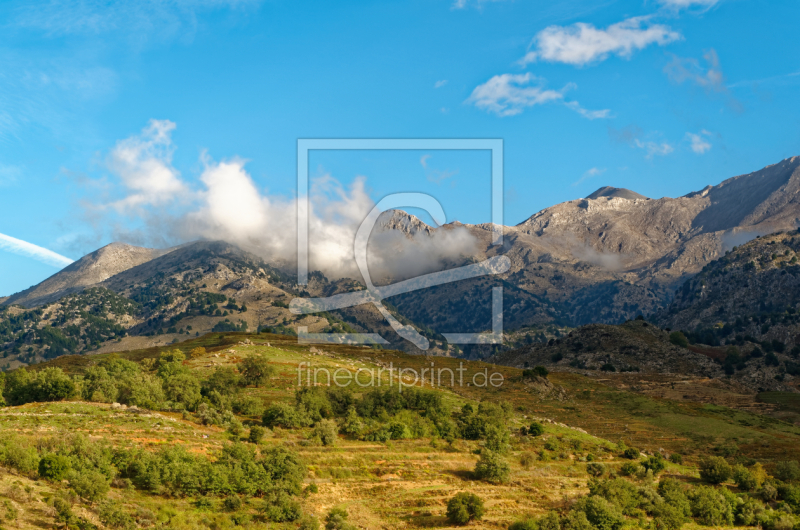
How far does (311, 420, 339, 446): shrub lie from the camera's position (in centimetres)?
5175

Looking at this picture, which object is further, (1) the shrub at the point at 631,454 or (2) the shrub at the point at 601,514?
(1) the shrub at the point at 631,454

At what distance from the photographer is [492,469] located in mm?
45406

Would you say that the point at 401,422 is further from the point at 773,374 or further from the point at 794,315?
the point at 794,315

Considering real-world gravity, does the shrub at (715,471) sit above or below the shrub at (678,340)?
below

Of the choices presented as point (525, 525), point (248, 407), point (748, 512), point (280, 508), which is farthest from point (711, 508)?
point (248, 407)

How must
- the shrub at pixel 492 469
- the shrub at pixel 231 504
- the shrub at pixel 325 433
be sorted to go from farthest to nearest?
the shrub at pixel 325 433 < the shrub at pixel 492 469 < the shrub at pixel 231 504

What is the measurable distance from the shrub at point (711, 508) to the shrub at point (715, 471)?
626 cm

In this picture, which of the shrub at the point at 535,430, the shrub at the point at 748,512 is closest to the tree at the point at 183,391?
the shrub at the point at 535,430

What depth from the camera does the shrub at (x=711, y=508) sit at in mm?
40688

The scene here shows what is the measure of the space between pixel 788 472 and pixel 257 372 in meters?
58.9

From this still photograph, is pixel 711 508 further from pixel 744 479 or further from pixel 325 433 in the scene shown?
pixel 325 433

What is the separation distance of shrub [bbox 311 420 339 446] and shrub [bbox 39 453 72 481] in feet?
70.8

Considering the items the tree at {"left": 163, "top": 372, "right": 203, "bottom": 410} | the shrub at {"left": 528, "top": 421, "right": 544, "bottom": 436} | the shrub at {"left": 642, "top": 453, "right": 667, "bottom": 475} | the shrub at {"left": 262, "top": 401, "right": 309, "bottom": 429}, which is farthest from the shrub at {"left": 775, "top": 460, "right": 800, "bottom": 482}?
the tree at {"left": 163, "top": 372, "right": 203, "bottom": 410}

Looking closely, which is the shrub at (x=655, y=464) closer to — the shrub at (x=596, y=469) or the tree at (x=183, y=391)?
the shrub at (x=596, y=469)
